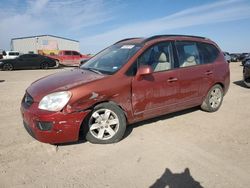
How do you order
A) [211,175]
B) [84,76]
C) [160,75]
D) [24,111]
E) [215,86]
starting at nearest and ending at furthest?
[211,175], [24,111], [84,76], [160,75], [215,86]

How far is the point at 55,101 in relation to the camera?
A: 3.72 m

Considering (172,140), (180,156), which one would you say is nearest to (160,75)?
(172,140)

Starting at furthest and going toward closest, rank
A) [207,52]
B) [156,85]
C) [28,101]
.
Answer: [207,52] < [156,85] < [28,101]

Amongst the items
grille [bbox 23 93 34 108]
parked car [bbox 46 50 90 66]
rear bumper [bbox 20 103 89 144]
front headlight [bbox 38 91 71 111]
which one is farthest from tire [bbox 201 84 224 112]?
parked car [bbox 46 50 90 66]

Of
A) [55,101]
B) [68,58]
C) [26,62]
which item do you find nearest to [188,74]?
[55,101]

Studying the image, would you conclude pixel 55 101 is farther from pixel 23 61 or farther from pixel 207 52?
pixel 23 61

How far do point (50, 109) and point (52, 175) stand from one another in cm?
94

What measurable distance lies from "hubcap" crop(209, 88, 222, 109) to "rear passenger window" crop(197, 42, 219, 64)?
0.74 meters

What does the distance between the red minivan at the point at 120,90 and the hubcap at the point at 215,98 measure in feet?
0.36

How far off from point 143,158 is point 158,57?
2009 millimetres

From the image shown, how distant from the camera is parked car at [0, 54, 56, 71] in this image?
20.4 m

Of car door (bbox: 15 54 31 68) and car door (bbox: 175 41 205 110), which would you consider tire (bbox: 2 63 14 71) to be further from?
car door (bbox: 175 41 205 110)

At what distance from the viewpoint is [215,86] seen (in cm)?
593

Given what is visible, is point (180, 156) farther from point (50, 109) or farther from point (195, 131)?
point (50, 109)
